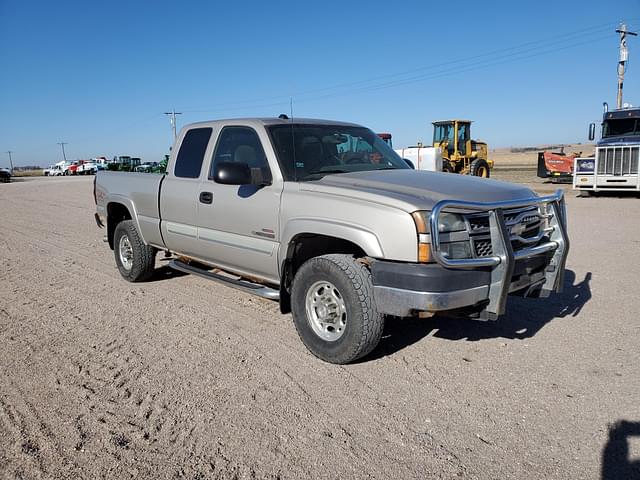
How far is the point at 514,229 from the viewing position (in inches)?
151

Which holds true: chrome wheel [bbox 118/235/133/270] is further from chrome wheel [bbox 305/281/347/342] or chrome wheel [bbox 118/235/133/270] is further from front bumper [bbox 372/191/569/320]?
front bumper [bbox 372/191/569/320]

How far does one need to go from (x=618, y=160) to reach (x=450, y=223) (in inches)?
669

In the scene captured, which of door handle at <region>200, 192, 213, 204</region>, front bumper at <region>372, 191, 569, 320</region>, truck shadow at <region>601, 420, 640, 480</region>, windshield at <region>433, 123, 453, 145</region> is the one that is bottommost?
truck shadow at <region>601, 420, 640, 480</region>

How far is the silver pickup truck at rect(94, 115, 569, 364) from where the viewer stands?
3.45m

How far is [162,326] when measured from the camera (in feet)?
16.3

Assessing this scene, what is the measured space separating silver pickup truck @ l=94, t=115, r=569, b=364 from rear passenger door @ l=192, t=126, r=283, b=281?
1cm

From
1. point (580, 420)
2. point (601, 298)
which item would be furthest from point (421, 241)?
point (601, 298)

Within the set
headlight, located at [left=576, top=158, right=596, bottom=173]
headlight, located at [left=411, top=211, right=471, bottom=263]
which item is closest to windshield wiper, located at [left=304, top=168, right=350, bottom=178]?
headlight, located at [left=411, top=211, right=471, bottom=263]

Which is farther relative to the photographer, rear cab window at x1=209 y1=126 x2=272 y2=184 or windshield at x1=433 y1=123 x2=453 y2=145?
windshield at x1=433 y1=123 x2=453 y2=145

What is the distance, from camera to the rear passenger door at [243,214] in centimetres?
448

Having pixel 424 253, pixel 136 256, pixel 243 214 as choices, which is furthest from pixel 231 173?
pixel 136 256

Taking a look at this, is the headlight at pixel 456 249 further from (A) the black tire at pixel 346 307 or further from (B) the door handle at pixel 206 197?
(B) the door handle at pixel 206 197

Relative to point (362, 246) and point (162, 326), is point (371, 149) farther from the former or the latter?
point (162, 326)

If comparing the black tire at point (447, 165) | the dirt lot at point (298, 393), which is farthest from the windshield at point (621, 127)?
the dirt lot at point (298, 393)
